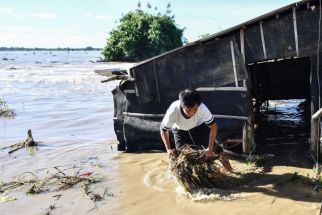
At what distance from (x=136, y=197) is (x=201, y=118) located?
1635 mm

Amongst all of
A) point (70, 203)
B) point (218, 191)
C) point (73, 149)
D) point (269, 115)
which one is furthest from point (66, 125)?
point (218, 191)

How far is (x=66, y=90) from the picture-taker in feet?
79.1

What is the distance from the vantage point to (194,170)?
6.47 meters

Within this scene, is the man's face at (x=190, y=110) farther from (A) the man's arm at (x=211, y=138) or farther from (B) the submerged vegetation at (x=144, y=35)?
(B) the submerged vegetation at (x=144, y=35)

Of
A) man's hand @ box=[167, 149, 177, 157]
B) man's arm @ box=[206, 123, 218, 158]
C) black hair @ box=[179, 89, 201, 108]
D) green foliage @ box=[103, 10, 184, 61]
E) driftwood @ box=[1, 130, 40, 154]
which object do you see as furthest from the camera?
green foliage @ box=[103, 10, 184, 61]

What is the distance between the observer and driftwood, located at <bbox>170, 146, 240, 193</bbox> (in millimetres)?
6469

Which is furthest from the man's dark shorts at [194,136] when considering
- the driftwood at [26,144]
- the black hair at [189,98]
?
the driftwood at [26,144]

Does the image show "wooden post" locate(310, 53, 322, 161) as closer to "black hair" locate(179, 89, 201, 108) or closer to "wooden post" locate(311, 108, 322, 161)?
"wooden post" locate(311, 108, 322, 161)

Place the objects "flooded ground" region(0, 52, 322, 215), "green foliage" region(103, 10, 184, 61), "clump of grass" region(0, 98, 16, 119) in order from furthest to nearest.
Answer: "green foliage" region(103, 10, 184, 61), "clump of grass" region(0, 98, 16, 119), "flooded ground" region(0, 52, 322, 215)

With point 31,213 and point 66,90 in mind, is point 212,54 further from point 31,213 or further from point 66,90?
point 66,90

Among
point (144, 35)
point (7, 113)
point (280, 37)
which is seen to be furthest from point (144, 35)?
point (280, 37)

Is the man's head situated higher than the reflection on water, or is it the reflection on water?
the man's head

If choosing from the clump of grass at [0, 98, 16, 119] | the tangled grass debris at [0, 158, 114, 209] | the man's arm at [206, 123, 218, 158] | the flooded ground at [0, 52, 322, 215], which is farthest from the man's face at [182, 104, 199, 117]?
the clump of grass at [0, 98, 16, 119]

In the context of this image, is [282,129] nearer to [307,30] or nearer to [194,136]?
[307,30]
